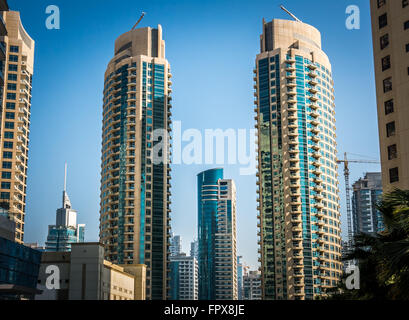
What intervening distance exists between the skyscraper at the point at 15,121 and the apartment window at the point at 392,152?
82679mm

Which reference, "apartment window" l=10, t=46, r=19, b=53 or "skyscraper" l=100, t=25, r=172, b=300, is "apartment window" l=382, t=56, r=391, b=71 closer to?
"skyscraper" l=100, t=25, r=172, b=300

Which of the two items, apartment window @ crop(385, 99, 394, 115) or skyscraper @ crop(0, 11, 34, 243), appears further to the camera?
skyscraper @ crop(0, 11, 34, 243)

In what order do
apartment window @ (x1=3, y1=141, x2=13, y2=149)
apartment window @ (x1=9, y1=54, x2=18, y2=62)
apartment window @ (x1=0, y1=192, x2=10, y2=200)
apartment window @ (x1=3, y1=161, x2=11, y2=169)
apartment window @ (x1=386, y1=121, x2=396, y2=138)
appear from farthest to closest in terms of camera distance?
apartment window @ (x1=9, y1=54, x2=18, y2=62), apartment window @ (x1=3, y1=141, x2=13, y2=149), apartment window @ (x1=3, y1=161, x2=11, y2=169), apartment window @ (x1=0, y1=192, x2=10, y2=200), apartment window @ (x1=386, y1=121, x2=396, y2=138)

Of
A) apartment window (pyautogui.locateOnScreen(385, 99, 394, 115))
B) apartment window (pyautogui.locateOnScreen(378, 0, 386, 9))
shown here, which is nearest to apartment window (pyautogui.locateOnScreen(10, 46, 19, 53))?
apartment window (pyautogui.locateOnScreen(378, 0, 386, 9))

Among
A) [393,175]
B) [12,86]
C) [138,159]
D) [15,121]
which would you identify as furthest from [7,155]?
[393,175]

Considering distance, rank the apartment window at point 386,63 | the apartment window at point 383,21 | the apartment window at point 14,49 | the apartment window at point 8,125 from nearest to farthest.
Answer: the apartment window at point 386,63 → the apartment window at point 383,21 → the apartment window at point 8,125 → the apartment window at point 14,49

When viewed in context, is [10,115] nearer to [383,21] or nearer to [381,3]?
[381,3]

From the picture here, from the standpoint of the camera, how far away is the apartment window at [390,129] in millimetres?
58500

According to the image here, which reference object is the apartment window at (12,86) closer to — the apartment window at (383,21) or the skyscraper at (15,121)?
the skyscraper at (15,121)

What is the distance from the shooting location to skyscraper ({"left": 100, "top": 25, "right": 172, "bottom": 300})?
130000 millimetres

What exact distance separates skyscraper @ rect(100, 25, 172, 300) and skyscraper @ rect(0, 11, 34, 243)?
19.8 meters

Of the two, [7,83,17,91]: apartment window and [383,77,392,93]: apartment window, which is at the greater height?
[7,83,17,91]: apartment window

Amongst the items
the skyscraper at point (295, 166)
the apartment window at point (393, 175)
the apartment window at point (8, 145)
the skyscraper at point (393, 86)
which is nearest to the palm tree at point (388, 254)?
the apartment window at point (393, 175)
